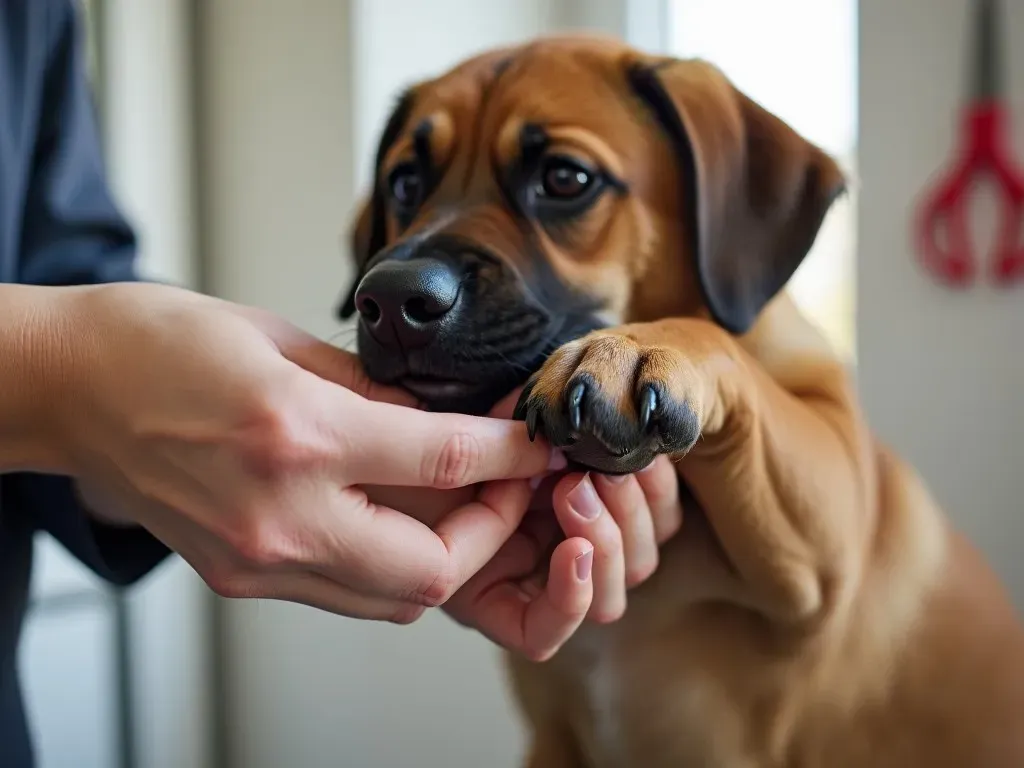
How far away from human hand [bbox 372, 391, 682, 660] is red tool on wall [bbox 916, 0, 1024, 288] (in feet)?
2.50

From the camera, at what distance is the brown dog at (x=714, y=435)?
0.91 m

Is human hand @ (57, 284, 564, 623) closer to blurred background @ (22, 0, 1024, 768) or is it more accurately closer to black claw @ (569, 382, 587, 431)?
black claw @ (569, 382, 587, 431)

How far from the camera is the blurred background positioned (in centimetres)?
146

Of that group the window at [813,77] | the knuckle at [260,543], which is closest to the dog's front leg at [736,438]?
the knuckle at [260,543]

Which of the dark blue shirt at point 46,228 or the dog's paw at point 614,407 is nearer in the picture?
the dog's paw at point 614,407

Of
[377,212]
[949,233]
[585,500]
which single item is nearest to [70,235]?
[377,212]

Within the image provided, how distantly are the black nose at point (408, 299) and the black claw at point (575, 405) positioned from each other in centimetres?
22

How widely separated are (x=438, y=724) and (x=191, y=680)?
2.01 feet

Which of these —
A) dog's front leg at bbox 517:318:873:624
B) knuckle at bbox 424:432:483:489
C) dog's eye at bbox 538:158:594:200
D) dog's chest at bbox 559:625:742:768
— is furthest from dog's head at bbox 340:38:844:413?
dog's chest at bbox 559:625:742:768

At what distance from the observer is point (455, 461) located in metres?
0.68

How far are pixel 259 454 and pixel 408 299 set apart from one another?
0.82 ft

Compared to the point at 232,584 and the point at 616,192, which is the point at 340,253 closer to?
the point at 616,192

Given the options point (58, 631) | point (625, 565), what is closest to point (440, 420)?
point (625, 565)

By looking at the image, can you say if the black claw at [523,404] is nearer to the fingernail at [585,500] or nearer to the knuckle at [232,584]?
the fingernail at [585,500]
